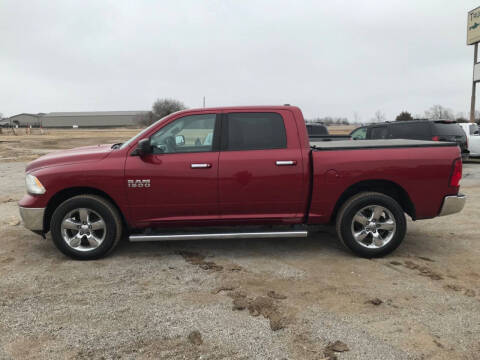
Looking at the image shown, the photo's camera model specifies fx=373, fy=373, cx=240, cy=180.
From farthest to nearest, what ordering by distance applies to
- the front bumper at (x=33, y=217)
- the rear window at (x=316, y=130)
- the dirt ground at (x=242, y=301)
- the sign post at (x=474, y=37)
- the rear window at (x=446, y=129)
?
the sign post at (x=474, y=37) → the rear window at (x=316, y=130) → the rear window at (x=446, y=129) → the front bumper at (x=33, y=217) → the dirt ground at (x=242, y=301)

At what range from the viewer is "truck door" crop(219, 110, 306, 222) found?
4.44 metres

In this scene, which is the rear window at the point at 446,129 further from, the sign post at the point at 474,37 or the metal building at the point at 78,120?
the metal building at the point at 78,120

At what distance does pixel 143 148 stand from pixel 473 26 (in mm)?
38235

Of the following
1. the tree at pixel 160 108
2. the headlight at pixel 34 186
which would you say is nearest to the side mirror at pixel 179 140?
the headlight at pixel 34 186

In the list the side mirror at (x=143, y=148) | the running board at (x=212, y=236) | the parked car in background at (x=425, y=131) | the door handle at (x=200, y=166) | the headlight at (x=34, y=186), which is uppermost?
the parked car in background at (x=425, y=131)

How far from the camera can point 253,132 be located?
4.61 metres

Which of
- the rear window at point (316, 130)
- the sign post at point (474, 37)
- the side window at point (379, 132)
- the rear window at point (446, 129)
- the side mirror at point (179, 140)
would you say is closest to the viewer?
the side mirror at point (179, 140)

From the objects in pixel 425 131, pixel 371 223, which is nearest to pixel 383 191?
pixel 371 223

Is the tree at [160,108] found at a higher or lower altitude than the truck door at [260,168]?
higher

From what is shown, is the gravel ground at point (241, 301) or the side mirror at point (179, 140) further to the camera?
the side mirror at point (179, 140)

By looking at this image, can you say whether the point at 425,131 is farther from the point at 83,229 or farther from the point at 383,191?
the point at 83,229

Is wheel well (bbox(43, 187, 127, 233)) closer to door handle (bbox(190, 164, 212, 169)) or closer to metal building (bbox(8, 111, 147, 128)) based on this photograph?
door handle (bbox(190, 164, 212, 169))

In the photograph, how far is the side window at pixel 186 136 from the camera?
4.55 m

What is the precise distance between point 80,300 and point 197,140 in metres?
2.18
